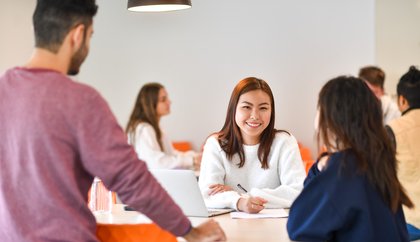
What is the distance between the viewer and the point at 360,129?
2338 mm

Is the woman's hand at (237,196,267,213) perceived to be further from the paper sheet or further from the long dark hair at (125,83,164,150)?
the long dark hair at (125,83,164,150)

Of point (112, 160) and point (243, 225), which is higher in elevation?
point (112, 160)

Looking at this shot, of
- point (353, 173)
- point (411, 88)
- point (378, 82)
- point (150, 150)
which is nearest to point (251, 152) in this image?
point (411, 88)

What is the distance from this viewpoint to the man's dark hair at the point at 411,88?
376cm

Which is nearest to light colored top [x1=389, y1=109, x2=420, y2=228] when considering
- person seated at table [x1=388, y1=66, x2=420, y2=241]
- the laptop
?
person seated at table [x1=388, y1=66, x2=420, y2=241]

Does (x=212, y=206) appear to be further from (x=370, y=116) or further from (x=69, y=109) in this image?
(x=69, y=109)

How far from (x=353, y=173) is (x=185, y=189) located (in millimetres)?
922

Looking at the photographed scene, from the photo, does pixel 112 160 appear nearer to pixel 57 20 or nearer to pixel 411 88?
pixel 57 20

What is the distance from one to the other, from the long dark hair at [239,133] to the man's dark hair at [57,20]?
162cm

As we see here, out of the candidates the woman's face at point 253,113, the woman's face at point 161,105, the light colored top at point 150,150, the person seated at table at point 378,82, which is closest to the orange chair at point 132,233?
the woman's face at point 253,113

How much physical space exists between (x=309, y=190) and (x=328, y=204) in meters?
0.10

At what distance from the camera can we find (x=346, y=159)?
2.34 meters

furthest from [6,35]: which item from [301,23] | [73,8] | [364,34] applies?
[73,8]

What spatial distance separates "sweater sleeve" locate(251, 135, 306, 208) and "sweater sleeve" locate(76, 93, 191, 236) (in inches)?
55.3
